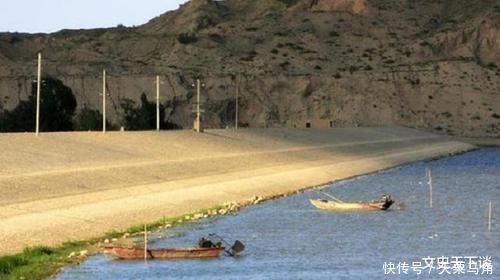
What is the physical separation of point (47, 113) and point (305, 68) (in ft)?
230

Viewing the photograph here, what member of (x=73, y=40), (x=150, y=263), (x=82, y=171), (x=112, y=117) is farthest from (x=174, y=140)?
(x=73, y=40)

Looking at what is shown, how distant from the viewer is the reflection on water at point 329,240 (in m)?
26.6

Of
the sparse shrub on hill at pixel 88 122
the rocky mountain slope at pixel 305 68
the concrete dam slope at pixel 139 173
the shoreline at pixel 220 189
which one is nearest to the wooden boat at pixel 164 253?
the shoreline at pixel 220 189

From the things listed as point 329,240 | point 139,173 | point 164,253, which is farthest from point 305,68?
point 164,253

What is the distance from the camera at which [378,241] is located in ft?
107

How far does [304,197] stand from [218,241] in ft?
62.4

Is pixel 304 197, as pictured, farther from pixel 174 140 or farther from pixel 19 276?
pixel 19 276

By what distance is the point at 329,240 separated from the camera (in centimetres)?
3300

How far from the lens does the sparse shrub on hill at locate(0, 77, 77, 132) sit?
281 feet

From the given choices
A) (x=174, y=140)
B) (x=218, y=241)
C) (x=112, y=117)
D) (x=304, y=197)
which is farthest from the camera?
(x=112, y=117)

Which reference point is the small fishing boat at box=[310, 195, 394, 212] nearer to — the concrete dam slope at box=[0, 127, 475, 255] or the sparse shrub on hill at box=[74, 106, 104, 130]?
the concrete dam slope at box=[0, 127, 475, 255]

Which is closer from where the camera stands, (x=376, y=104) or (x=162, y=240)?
(x=162, y=240)

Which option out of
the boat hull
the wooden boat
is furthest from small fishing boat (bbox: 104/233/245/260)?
the boat hull

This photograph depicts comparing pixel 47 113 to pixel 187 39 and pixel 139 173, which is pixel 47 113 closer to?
pixel 139 173
